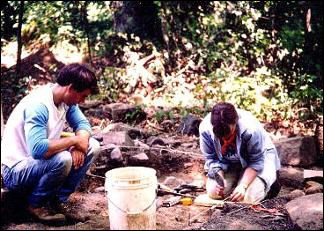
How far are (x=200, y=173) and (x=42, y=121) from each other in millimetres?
3028

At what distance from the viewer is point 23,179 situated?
3.49 metres

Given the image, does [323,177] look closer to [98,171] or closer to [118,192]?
[98,171]

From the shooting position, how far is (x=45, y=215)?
11.6 ft

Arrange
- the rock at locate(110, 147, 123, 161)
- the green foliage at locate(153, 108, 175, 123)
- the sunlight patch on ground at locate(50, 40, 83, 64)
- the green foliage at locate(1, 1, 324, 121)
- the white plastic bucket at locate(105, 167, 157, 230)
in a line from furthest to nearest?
1. the sunlight patch on ground at locate(50, 40, 83, 64)
2. the green foliage at locate(1, 1, 324, 121)
3. the green foliage at locate(153, 108, 175, 123)
4. the rock at locate(110, 147, 123, 161)
5. the white plastic bucket at locate(105, 167, 157, 230)

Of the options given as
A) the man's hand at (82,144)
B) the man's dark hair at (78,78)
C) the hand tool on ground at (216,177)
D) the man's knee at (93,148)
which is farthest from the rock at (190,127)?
the man's dark hair at (78,78)

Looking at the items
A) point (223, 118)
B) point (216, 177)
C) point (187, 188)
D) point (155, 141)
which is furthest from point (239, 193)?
point (155, 141)

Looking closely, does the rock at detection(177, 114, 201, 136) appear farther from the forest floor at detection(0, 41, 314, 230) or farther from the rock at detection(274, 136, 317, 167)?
the forest floor at detection(0, 41, 314, 230)

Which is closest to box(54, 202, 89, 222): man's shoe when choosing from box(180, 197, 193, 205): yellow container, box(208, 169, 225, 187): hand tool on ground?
box(180, 197, 193, 205): yellow container

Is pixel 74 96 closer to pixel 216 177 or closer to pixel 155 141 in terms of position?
pixel 216 177

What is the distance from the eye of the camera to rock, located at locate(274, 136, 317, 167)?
6227 mm

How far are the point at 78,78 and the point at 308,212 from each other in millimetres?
2055

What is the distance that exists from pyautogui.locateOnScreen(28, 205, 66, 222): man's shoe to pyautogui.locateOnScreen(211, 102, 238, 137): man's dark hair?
5.20 feet

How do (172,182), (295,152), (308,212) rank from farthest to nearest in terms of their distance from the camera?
(295,152), (172,182), (308,212)

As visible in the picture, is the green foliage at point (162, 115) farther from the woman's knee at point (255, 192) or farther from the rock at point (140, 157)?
the woman's knee at point (255, 192)
